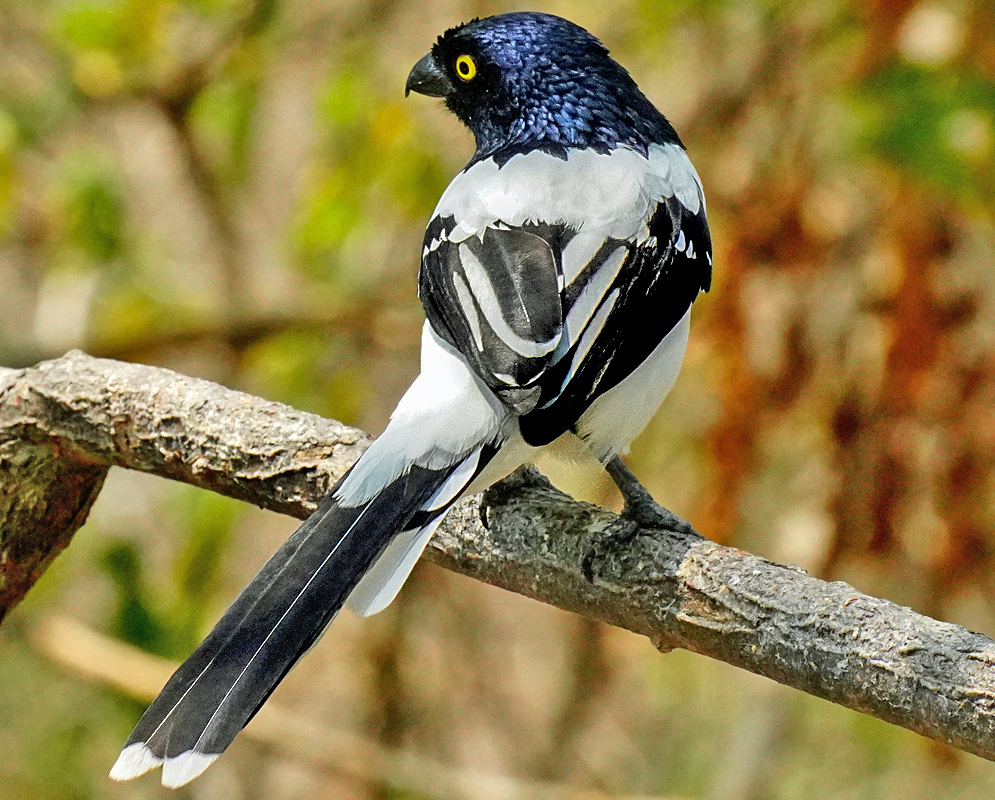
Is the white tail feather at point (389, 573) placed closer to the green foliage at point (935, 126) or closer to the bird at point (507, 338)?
the bird at point (507, 338)

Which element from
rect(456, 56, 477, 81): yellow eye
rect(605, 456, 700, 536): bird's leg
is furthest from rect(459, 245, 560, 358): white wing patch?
rect(456, 56, 477, 81): yellow eye

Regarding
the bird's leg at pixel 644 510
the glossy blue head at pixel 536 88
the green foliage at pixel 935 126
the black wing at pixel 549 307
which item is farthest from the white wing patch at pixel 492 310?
the green foliage at pixel 935 126

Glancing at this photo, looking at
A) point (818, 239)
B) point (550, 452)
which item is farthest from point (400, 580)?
point (818, 239)

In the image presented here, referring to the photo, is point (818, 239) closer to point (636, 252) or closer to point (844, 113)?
point (844, 113)

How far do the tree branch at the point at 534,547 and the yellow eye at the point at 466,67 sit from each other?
1290 mm

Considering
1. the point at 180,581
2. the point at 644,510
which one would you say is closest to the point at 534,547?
the point at 644,510

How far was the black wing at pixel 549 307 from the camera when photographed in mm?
2430

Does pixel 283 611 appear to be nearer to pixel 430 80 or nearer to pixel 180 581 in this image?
pixel 430 80

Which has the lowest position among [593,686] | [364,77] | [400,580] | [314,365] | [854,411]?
[593,686]

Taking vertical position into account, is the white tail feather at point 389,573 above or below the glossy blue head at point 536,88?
below

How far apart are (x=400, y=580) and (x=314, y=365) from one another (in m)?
2.83

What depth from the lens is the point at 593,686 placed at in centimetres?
567

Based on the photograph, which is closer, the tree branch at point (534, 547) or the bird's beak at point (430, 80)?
the tree branch at point (534, 547)

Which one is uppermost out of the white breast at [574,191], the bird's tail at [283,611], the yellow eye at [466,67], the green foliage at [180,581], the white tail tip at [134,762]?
the yellow eye at [466,67]
